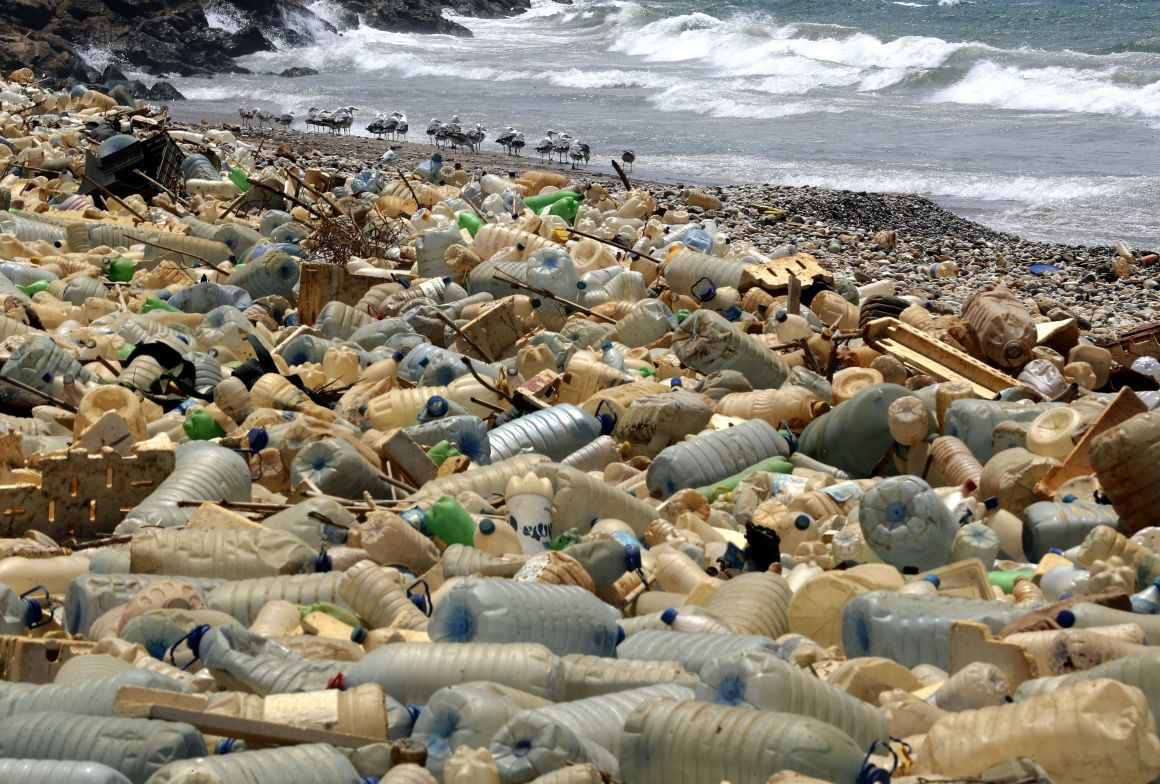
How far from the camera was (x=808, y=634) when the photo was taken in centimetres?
529

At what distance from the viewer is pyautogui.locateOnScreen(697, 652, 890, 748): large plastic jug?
3.99 meters

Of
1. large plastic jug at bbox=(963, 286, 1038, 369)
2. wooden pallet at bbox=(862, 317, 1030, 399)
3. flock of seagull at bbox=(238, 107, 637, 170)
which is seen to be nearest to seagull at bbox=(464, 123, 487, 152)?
flock of seagull at bbox=(238, 107, 637, 170)

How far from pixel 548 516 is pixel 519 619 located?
168 centimetres

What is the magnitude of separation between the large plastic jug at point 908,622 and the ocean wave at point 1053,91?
2521 cm

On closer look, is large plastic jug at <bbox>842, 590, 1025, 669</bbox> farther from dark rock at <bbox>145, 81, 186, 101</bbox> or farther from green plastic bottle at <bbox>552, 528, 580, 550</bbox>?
dark rock at <bbox>145, 81, 186, 101</bbox>

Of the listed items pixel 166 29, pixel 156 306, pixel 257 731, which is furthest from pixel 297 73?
pixel 257 731

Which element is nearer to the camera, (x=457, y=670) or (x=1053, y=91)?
(x=457, y=670)

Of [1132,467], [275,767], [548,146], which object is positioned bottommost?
[548,146]

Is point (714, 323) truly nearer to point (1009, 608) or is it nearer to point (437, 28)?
point (1009, 608)

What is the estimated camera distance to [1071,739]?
357cm

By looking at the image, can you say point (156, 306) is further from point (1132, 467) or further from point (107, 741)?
point (107, 741)

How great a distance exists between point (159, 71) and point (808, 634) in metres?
39.0

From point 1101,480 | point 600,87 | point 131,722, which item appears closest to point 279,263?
point 1101,480

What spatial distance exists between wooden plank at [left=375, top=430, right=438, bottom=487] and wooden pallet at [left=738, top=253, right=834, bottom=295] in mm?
4003
